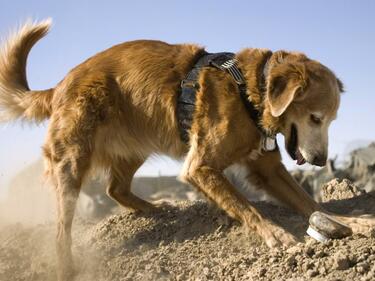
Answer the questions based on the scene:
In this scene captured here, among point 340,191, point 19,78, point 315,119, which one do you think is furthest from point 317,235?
point 19,78

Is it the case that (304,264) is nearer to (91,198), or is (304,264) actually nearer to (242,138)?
(242,138)

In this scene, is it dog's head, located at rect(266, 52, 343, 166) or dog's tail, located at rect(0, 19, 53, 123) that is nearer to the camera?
dog's head, located at rect(266, 52, 343, 166)

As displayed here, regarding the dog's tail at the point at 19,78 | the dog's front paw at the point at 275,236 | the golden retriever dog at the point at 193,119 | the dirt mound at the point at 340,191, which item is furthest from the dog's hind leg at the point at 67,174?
the dirt mound at the point at 340,191

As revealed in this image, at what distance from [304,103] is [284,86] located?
25 centimetres

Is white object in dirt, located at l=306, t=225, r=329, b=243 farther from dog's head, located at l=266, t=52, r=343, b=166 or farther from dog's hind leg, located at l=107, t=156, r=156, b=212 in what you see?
dog's hind leg, located at l=107, t=156, r=156, b=212

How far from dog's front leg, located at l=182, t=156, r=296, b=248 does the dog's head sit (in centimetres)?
69

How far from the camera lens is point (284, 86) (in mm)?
4906

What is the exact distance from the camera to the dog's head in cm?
489

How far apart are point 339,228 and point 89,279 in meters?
2.17

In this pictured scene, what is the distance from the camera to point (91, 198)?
50.1ft

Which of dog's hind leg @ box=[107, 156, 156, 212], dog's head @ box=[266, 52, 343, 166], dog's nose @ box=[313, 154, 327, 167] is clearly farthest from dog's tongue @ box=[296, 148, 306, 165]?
dog's hind leg @ box=[107, 156, 156, 212]

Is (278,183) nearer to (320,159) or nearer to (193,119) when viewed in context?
(320,159)

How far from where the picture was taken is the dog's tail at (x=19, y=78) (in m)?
6.07

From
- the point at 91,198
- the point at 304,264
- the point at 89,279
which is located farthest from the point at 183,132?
the point at 91,198
